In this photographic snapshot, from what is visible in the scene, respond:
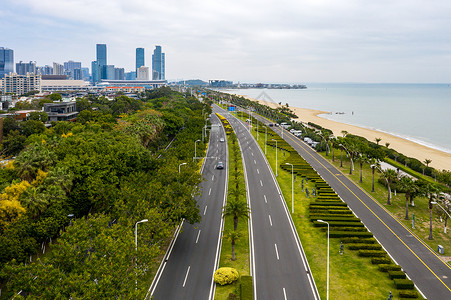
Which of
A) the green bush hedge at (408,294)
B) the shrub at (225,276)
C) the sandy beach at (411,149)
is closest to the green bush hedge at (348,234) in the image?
the green bush hedge at (408,294)

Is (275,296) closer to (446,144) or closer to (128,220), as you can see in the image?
(128,220)

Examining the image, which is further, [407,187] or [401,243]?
[407,187]

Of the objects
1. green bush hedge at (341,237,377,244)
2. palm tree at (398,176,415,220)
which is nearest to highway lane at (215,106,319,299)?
green bush hedge at (341,237,377,244)

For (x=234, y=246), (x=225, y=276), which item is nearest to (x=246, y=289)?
(x=225, y=276)

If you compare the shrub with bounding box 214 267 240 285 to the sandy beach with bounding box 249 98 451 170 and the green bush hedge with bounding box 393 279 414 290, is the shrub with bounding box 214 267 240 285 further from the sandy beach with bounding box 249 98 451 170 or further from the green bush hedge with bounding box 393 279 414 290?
the sandy beach with bounding box 249 98 451 170

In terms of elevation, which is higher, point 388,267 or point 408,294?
point 388,267

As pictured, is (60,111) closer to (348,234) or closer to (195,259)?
(195,259)

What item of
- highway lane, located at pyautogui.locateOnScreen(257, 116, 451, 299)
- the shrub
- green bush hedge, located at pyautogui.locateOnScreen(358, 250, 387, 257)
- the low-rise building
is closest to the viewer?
the shrub
